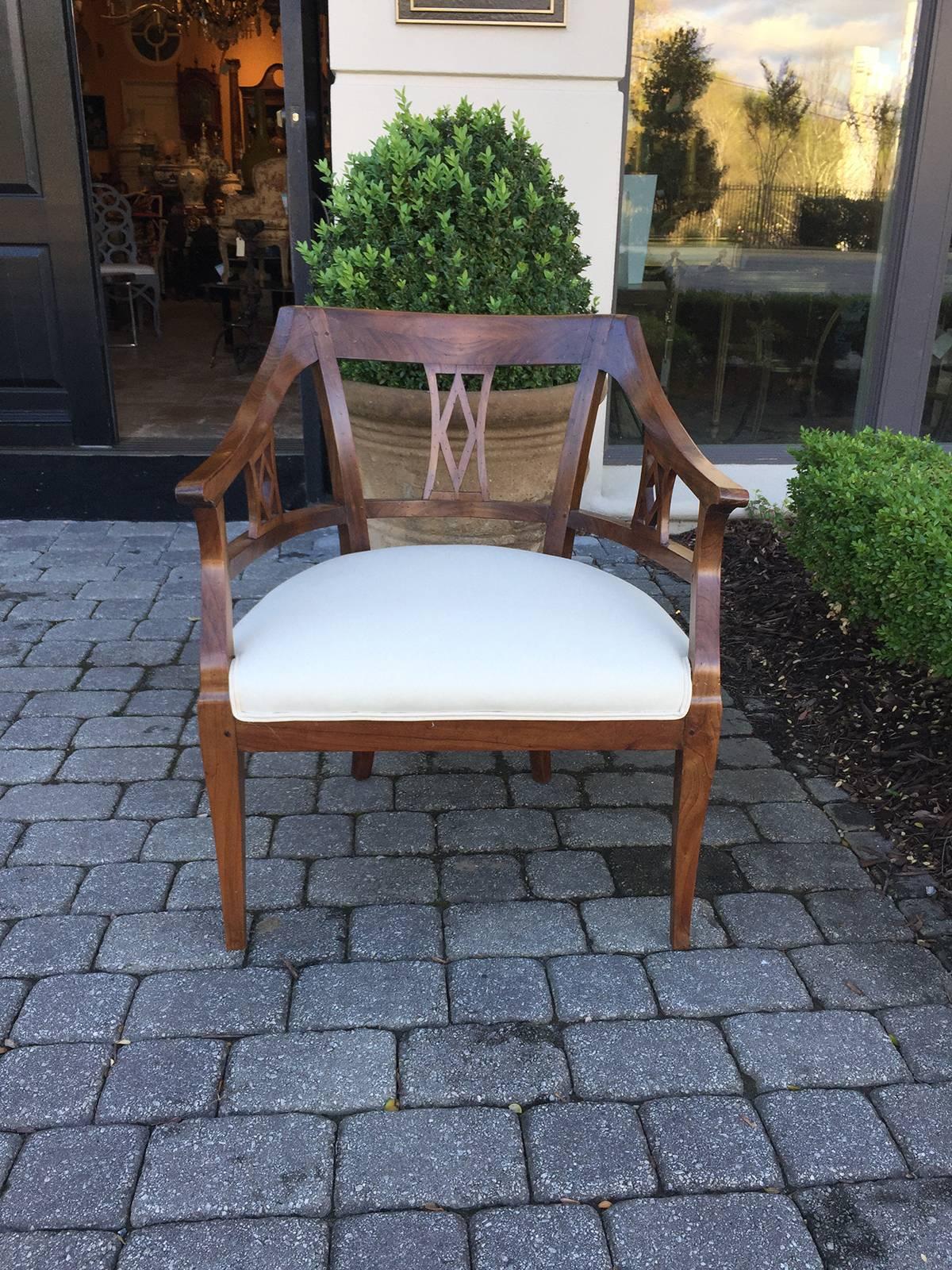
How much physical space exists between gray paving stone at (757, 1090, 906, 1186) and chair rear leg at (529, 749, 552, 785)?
98 centimetres

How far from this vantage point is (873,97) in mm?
4348

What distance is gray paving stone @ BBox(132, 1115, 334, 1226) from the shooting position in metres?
1.44

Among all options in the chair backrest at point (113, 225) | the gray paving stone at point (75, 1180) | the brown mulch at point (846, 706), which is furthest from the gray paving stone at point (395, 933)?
the chair backrest at point (113, 225)

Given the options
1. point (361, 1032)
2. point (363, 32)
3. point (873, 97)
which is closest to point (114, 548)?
point (363, 32)

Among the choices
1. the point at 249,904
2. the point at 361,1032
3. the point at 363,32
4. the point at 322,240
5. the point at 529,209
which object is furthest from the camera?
the point at 363,32

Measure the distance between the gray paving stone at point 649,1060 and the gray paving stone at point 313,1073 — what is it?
0.31 meters

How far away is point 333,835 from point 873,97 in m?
3.89

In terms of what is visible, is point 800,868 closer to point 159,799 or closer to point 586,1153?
point 586,1153

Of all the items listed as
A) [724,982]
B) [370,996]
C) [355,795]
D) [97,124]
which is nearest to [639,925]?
[724,982]

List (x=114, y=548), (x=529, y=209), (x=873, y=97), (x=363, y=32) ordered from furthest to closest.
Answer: (x=873, y=97) → (x=114, y=548) → (x=363, y=32) → (x=529, y=209)

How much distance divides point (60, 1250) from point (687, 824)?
115 centimetres

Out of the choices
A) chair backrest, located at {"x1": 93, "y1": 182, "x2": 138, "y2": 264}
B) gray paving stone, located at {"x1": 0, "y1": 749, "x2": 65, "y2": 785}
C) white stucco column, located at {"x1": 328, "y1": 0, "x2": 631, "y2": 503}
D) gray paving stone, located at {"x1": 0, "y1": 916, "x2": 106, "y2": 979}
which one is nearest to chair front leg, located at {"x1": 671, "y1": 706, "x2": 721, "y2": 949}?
gray paving stone, located at {"x1": 0, "y1": 916, "x2": 106, "y2": 979}

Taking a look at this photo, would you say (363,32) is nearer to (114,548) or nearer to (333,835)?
(114,548)

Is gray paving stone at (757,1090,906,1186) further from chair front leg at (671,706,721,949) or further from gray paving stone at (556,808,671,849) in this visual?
gray paving stone at (556,808,671,849)
